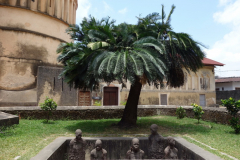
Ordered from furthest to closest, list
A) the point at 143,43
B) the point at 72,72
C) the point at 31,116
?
1. the point at 31,116
2. the point at 72,72
3. the point at 143,43

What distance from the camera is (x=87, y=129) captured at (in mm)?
8273

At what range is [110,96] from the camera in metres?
18.8

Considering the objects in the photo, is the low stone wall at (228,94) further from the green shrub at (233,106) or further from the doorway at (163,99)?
the green shrub at (233,106)

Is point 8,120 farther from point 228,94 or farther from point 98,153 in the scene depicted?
point 228,94

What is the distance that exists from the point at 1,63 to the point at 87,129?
30.3ft

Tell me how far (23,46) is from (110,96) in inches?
342

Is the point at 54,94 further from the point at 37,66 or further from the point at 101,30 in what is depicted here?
the point at 101,30

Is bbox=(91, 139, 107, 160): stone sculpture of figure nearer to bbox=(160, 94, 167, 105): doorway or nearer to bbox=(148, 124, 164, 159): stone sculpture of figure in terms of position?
bbox=(148, 124, 164, 159): stone sculpture of figure

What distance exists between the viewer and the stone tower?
13594 mm

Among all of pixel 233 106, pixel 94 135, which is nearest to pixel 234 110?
pixel 233 106

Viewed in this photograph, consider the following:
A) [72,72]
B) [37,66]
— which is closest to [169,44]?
[72,72]

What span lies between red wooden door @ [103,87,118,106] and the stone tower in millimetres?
5610

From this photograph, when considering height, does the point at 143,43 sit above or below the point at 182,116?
above

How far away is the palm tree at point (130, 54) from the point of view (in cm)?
683
